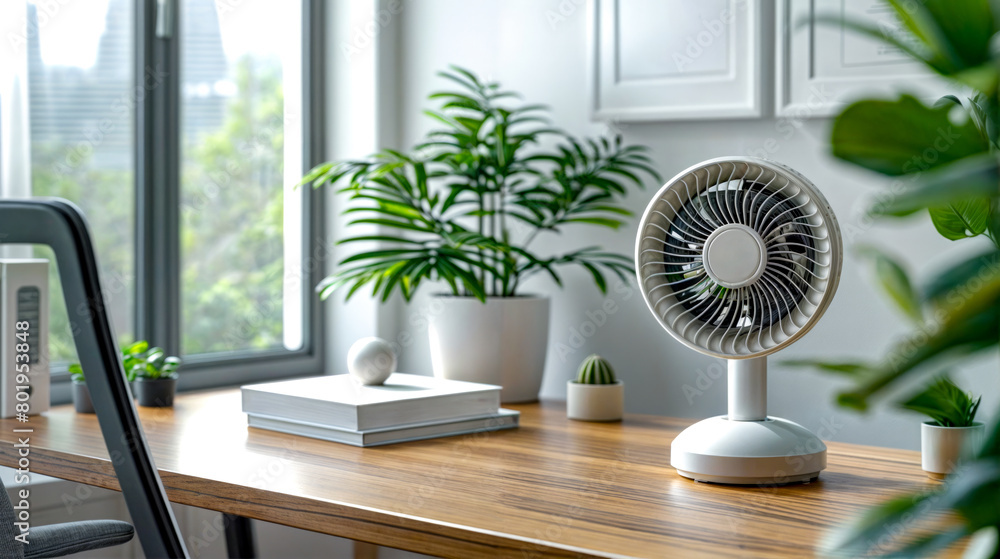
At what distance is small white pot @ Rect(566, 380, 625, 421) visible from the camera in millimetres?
1491

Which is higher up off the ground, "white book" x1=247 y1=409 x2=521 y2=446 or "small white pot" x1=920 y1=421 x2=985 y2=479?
"small white pot" x1=920 y1=421 x2=985 y2=479

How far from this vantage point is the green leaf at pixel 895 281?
470 mm

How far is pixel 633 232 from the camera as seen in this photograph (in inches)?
68.8

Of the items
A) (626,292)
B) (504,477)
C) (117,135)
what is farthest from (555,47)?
(504,477)

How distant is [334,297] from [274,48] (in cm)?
57

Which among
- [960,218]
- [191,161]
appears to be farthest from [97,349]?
[191,161]

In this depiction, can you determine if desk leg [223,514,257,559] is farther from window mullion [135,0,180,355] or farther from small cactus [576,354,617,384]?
small cactus [576,354,617,384]

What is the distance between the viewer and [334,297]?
2.12 meters

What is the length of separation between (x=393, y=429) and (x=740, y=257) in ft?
1.75

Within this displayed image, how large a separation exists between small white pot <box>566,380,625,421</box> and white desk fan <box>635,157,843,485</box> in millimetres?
371

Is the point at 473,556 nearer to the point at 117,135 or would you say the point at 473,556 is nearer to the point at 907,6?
the point at 907,6

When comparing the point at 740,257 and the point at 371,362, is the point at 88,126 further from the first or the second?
the point at 740,257

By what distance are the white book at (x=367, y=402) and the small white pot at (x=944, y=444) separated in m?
0.60

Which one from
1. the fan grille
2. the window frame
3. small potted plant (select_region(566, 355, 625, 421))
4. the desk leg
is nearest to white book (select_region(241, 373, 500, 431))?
small potted plant (select_region(566, 355, 625, 421))
